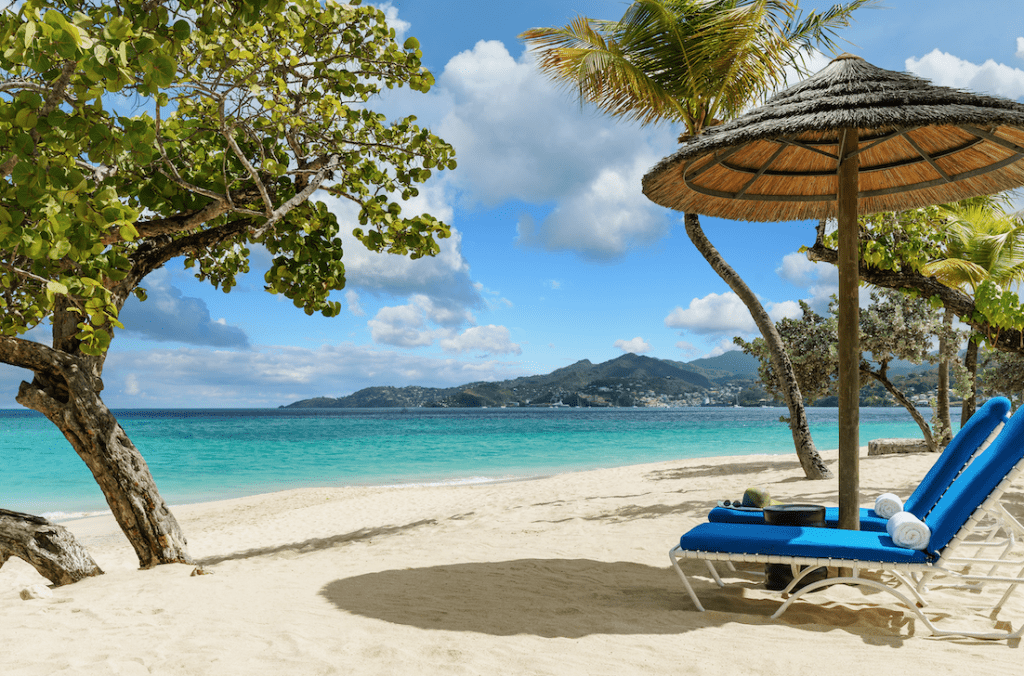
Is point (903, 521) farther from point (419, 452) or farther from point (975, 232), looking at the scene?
point (419, 452)

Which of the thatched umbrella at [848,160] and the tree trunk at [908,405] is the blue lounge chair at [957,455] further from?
the tree trunk at [908,405]

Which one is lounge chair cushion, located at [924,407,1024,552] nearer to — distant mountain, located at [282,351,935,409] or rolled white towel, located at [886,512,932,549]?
rolled white towel, located at [886,512,932,549]

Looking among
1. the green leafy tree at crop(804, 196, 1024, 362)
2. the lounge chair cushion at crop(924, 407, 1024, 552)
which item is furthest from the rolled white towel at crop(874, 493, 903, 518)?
the green leafy tree at crop(804, 196, 1024, 362)

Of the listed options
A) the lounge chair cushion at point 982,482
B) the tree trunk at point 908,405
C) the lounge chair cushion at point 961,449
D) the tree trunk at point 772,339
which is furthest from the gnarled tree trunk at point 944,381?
the lounge chair cushion at point 982,482

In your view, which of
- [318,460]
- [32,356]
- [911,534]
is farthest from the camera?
[318,460]

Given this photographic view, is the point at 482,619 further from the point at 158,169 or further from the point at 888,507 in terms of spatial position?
the point at 158,169

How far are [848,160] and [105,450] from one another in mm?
6670

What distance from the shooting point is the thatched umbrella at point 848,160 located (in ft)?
12.0

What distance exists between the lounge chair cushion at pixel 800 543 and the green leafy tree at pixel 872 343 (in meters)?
11.5

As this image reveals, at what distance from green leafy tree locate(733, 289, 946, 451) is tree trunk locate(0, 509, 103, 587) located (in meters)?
13.4

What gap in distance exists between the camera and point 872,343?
45.1ft

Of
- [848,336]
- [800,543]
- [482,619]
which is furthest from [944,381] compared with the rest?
[482,619]

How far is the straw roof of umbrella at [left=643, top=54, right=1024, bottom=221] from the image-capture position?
3629 mm

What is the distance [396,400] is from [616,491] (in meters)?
139
